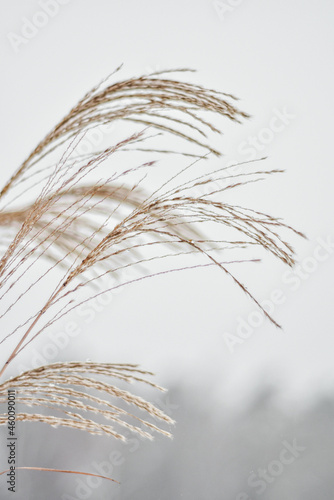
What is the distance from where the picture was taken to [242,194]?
546cm

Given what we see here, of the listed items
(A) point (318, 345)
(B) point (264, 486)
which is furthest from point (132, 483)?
(A) point (318, 345)

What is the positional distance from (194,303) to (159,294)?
357 millimetres

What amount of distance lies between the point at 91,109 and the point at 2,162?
328 centimetres

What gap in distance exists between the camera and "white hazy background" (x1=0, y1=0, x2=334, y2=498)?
4359 millimetres

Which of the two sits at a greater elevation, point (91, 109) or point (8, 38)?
point (8, 38)

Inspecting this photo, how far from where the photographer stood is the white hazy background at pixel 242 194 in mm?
4359

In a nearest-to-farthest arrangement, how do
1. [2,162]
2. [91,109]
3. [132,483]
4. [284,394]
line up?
[91,109] < [2,162] < [132,483] < [284,394]

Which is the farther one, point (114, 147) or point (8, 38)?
point (8, 38)

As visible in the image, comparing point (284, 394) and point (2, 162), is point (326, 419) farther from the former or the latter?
point (2, 162)

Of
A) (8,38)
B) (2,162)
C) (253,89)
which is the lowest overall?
(2,162)

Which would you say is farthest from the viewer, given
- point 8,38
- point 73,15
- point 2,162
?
point 73,15

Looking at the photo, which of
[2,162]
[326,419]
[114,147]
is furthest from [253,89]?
[114,147]

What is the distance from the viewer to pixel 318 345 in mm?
6008

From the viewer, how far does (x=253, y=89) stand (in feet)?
17.5
